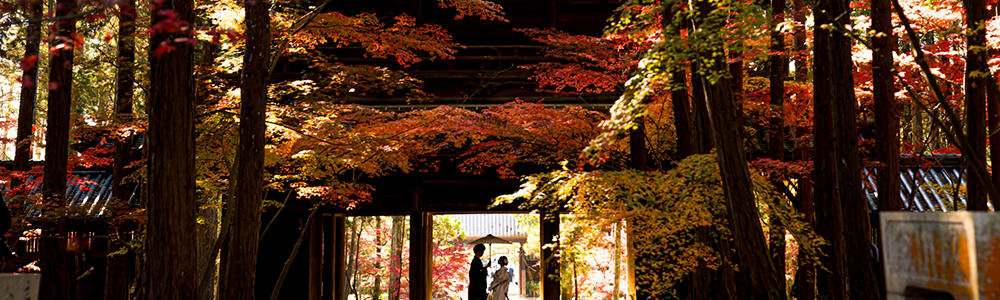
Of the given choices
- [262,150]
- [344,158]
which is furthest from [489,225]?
[262,150]

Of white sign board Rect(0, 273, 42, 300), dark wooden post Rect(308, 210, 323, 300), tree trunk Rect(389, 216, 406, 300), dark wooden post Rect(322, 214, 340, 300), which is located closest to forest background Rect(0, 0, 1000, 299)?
white sign board Rect(0, 273, 42, 300)

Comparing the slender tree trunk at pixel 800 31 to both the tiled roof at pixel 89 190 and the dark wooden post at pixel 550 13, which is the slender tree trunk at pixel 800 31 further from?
the tiled roof at pixel 89 190

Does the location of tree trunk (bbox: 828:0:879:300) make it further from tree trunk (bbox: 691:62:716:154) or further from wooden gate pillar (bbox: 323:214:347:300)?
wooden gate pillar (bbox: 323:214:347:300)

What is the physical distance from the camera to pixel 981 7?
720cm

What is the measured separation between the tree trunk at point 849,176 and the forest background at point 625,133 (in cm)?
2

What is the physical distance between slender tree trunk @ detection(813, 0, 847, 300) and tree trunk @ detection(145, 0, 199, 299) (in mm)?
6461

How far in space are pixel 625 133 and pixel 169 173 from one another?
4.23 m

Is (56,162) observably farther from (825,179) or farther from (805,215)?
(805,215)

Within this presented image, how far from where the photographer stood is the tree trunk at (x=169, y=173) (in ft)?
19.7

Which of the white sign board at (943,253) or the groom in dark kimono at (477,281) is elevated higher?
the white sign board at (943,253)

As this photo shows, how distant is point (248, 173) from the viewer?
674cm

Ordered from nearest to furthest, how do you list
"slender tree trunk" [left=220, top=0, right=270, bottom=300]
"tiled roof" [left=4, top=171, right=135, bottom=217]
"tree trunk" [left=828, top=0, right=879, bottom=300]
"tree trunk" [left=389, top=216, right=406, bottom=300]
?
"tree trunk" [left=828, top=0, right=879, bottom=300], "slender tree trunk" [left=220, top=0, right=270, bottom=300], "tiled roof" [left=4, top=171, right=135, bottom=217], "tree trunk" [left=389, top=216, right=406, bottom=300]

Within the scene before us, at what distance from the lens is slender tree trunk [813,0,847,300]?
6902mm

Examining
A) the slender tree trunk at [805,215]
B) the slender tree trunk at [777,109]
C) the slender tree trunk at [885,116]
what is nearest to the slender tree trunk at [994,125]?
the slender tree trunk at [885,116]
